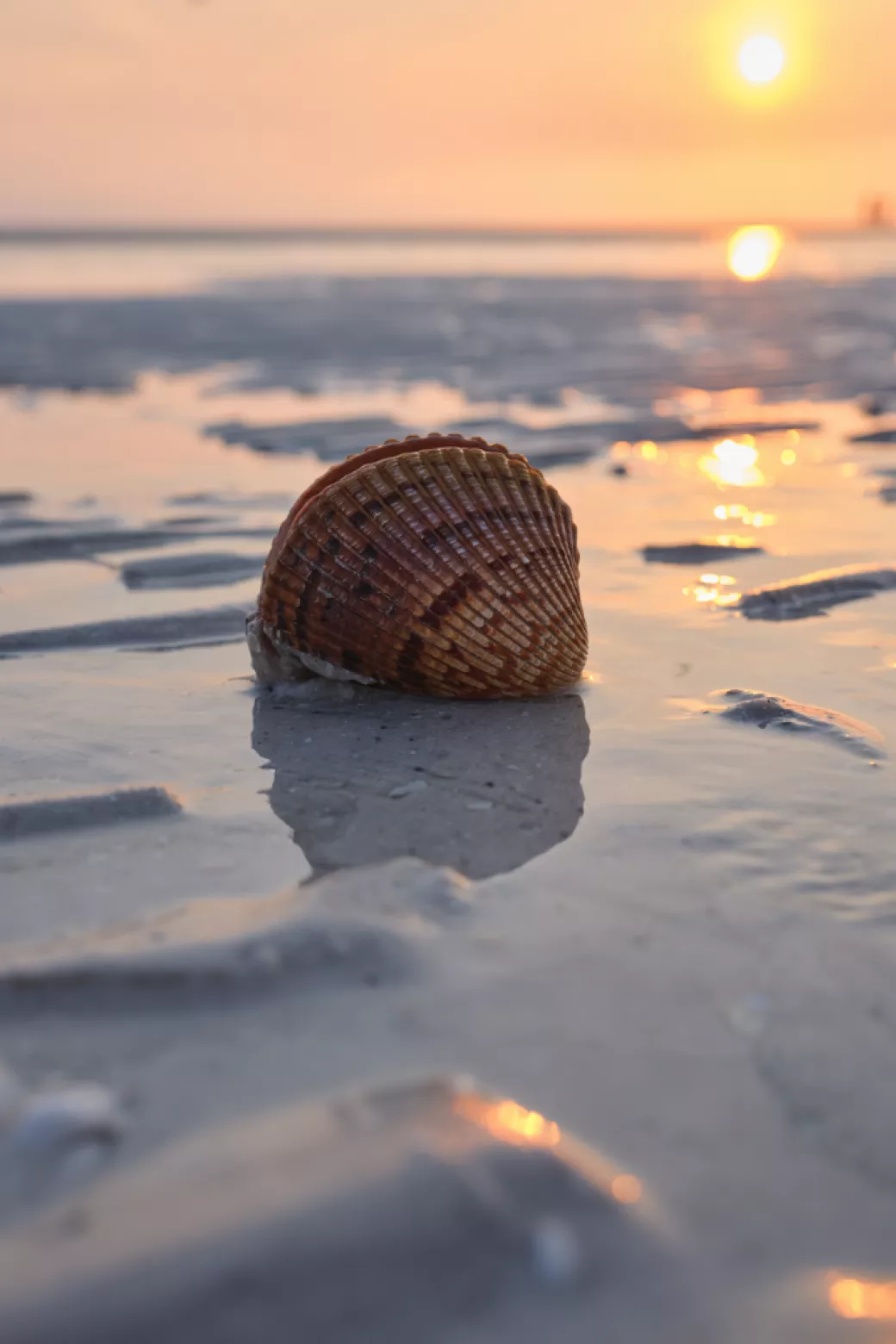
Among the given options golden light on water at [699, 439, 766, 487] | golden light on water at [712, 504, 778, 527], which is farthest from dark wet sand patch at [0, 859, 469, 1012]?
golden light on water at [699, 439, 766, 487]

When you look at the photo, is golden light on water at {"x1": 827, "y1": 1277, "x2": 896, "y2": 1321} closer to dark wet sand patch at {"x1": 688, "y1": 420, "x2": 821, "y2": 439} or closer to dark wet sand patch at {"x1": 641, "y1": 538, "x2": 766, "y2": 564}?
dark wet sand patch at {"x1": 641, "y1": 538, "x2": 766, "y2": 564}

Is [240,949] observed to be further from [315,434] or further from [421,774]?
[315,434]

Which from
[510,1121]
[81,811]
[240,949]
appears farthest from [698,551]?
[510,1121]

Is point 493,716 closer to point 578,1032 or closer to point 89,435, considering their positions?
point 578,1032

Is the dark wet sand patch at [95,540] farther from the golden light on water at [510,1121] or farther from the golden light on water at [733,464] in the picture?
the golden light on water at [510,1121]

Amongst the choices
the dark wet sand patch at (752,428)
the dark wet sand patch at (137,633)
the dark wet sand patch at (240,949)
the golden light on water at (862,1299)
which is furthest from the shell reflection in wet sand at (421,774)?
the dark wet sand patch at (752,428)

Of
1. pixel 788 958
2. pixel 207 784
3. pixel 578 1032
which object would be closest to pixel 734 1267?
pixel 578 1032
